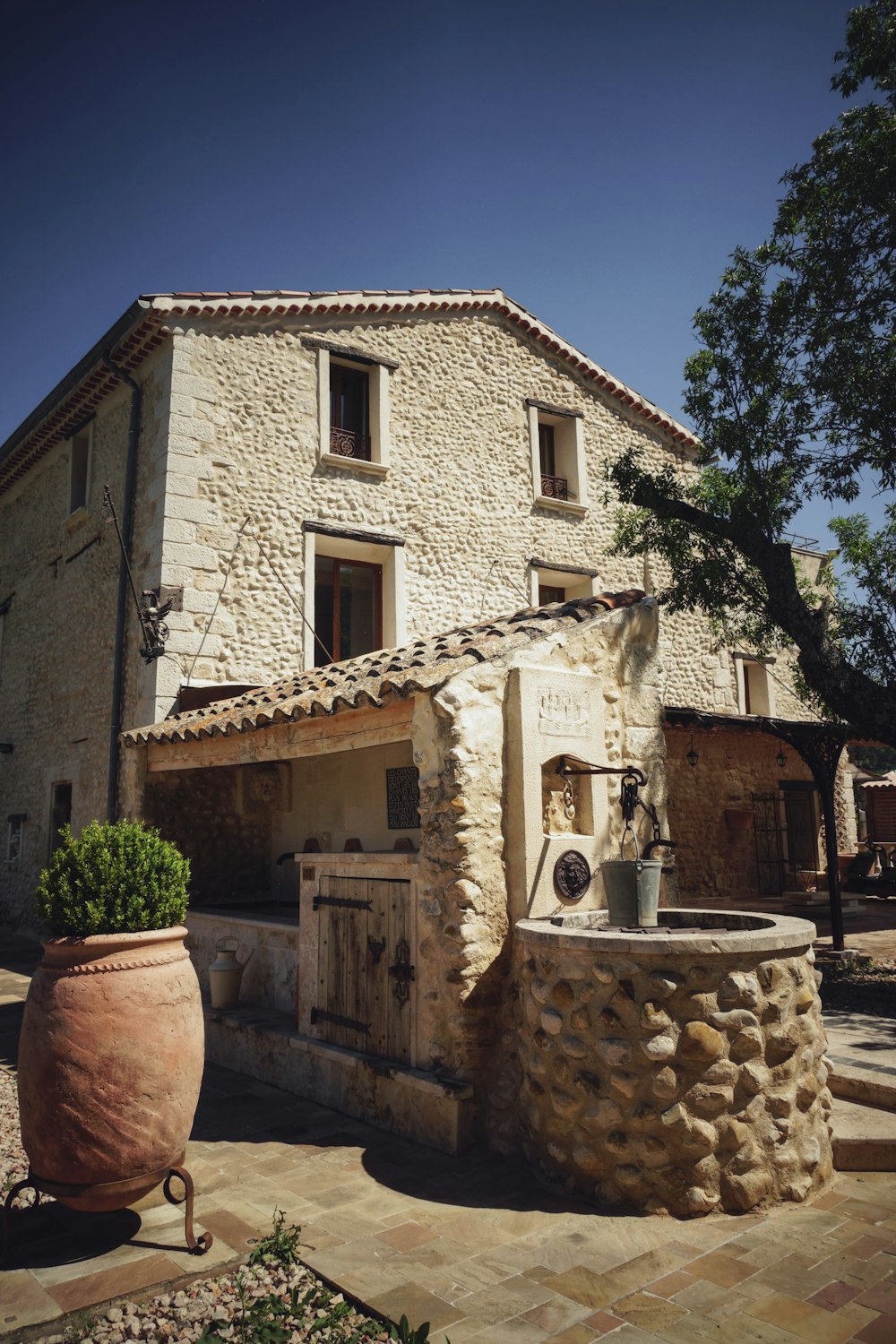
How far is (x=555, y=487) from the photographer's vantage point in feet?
43.6

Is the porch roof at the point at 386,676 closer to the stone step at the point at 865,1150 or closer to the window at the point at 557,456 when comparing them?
the stone step at the point at 865,1150

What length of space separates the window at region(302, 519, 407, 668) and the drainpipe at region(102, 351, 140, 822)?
7.03ft

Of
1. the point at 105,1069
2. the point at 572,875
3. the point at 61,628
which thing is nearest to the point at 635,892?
the point at 572,875

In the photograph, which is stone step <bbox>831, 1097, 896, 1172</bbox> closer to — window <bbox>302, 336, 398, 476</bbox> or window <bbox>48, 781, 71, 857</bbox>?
window <bbox>302, 336, 398, 476</bbox>

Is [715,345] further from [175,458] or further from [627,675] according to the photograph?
[175,458]

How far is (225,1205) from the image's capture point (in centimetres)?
436

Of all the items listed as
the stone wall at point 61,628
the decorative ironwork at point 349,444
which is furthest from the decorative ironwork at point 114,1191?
the decorative ironwork at point 349,444

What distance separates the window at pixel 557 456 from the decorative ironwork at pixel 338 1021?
27.9ft

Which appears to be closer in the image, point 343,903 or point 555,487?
point 343,903

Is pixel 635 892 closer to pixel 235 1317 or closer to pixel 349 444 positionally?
pixel 235 1317

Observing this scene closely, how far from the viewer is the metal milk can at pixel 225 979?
7.58 metres

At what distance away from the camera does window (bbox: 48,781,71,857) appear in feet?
39.8

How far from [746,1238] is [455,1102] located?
1.70 meters

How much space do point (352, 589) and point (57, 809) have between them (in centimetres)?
535
